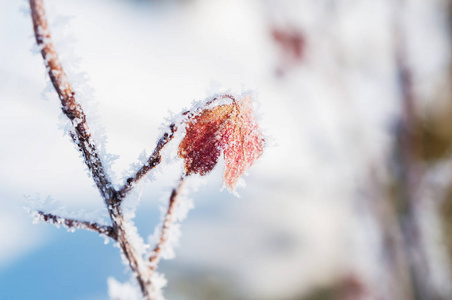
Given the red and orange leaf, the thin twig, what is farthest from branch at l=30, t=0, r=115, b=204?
the red and orange leaf

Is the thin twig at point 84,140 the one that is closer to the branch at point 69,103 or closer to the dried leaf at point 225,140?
the branch at point 69,103

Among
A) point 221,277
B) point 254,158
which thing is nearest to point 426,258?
point 254,158

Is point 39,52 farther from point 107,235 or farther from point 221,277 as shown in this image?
point 221,277

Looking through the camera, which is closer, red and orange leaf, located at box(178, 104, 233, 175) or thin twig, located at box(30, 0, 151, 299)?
thin twig, located at box(30, 0, 151, 299)

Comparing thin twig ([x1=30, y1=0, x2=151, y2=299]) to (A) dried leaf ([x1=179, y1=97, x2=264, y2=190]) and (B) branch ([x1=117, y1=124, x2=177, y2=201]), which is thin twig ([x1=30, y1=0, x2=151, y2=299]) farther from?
(A) dried leaf ([x1=179, y1=97, x2=264, y2=190])

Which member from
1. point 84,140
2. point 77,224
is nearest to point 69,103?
point 84,140
